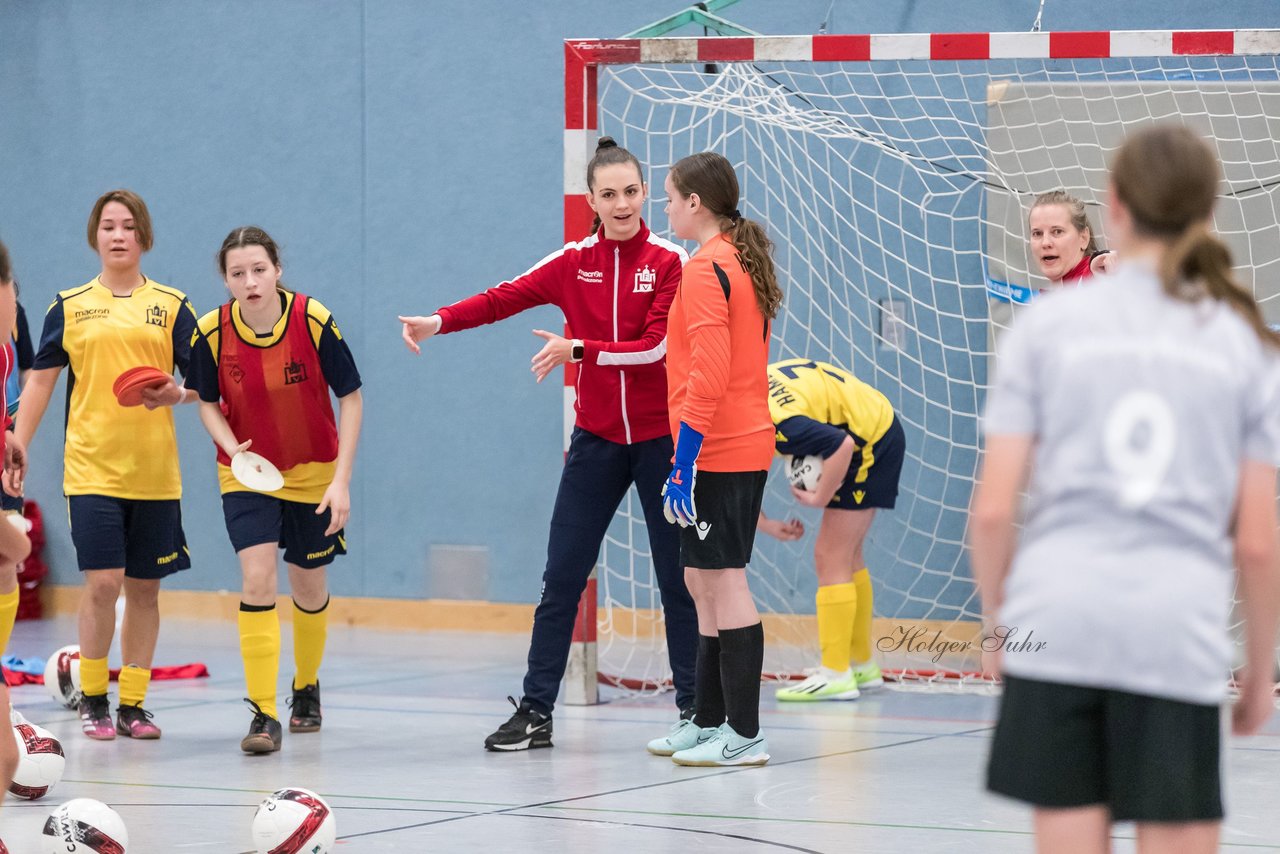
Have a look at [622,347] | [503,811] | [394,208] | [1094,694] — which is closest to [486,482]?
[394,208]

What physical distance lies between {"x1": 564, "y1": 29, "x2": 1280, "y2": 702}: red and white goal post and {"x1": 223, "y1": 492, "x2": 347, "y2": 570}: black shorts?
2.19m

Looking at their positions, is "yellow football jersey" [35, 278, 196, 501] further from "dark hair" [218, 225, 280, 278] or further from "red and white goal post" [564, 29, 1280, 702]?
"red and white goal post" [564, 29, 1280, 702]

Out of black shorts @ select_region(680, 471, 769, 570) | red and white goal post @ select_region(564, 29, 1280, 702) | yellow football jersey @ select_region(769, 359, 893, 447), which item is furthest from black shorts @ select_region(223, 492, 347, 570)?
red and white goal post @ select_region(564, 29, 1280, 702)

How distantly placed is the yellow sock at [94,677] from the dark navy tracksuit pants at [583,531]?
155 cm

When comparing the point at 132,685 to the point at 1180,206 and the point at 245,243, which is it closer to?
the point at 245,243

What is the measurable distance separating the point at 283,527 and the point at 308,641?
44 cm

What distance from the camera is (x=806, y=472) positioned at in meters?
6.26

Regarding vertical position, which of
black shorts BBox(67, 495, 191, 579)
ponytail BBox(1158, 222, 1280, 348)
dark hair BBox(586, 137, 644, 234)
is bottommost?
black shorts BBox(67, 495, 191, 579)

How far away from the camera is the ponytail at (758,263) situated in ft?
15.5

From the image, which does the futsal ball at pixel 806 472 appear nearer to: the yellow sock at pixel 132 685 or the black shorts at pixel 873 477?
the black shorts at pixel 873 477

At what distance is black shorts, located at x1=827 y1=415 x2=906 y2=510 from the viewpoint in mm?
6516

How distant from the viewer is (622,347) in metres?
5.19

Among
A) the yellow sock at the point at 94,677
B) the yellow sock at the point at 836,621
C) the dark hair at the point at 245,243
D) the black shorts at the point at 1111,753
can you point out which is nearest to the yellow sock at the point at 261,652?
the yellow sock at the point at 94,677

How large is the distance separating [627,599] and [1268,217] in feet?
12.1
